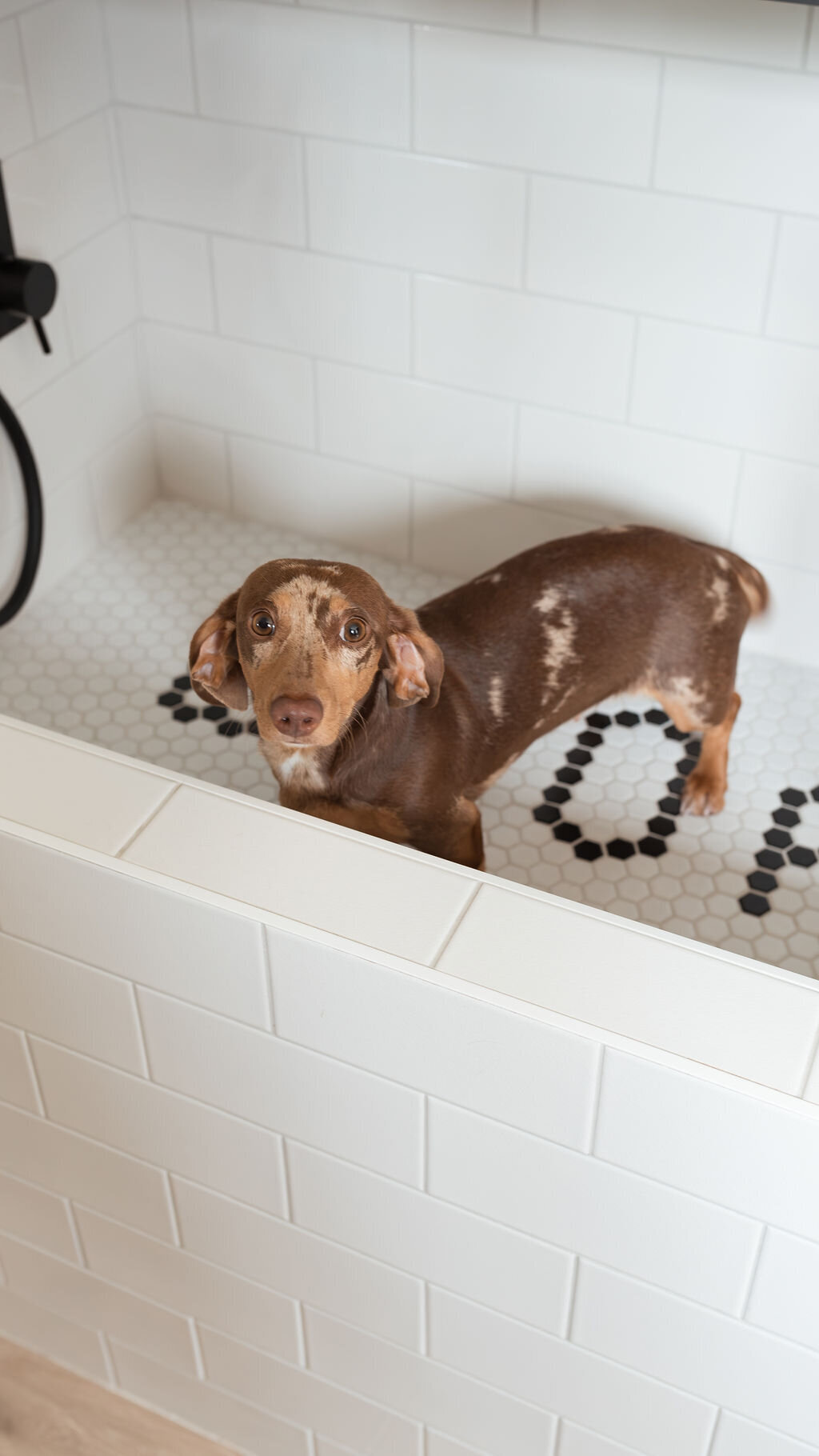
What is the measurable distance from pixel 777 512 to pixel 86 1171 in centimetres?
115

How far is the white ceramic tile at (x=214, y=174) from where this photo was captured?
173 cm

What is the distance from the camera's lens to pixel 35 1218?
62.0 inches

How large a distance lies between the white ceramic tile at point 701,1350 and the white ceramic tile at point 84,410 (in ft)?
4.23

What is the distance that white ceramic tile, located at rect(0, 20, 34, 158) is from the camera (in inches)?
62.6

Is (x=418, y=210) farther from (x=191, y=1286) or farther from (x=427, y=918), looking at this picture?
(x=191, y=1286)

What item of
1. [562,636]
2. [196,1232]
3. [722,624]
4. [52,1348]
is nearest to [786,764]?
[722,624]

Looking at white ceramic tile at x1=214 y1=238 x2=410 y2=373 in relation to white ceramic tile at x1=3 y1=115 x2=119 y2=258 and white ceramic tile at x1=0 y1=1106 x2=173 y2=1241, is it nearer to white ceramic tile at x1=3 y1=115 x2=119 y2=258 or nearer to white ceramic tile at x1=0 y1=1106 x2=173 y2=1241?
white ceramic tile at x1=3 y1=115 x2=119 y2=258

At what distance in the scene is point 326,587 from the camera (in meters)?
1.22

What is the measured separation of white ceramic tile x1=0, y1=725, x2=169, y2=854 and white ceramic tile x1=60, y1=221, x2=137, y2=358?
34.1 inches

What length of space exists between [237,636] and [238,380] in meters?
0.84

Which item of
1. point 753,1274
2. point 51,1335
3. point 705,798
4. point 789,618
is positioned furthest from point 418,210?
point 51,1335

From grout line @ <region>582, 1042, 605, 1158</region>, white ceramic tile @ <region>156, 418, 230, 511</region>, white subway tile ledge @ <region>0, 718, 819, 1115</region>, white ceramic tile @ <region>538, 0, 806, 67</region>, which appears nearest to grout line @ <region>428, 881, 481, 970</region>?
white subway tile ledge @ <region>0, 718, 819, 1115</region>

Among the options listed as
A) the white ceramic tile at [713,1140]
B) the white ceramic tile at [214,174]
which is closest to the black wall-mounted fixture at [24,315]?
the white ceramic tile at [214,174]

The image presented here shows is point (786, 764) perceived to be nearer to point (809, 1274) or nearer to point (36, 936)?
point (809, 1274)
